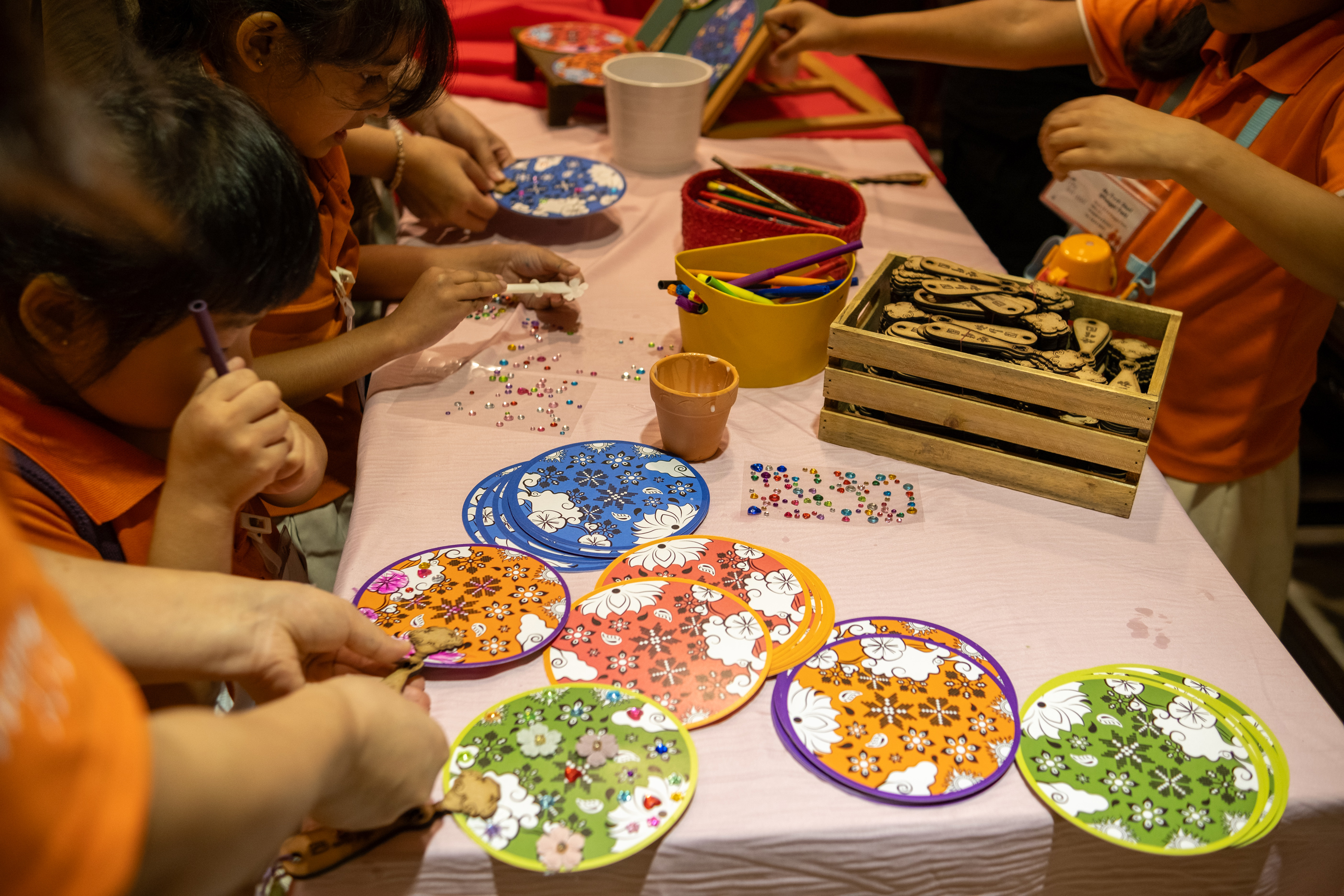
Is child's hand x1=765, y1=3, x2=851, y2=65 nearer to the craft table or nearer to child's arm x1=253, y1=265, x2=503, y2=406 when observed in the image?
the craft table

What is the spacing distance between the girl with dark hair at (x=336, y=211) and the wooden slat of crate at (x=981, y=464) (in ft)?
1.64

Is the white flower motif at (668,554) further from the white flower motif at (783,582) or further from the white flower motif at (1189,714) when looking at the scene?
the white flower motif at (1189,714)

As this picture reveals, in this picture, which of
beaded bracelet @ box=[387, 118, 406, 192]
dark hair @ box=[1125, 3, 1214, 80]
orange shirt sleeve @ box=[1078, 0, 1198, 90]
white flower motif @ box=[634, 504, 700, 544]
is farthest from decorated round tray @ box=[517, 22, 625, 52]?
white flower motif @ box=[634, 504, 700, 544]

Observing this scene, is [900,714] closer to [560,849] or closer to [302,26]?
[560,849]

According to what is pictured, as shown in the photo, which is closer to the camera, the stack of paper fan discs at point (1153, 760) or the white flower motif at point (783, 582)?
the stack of paper fan discs at point (1153, 760)

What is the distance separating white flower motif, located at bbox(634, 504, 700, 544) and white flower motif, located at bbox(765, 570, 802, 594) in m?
0.11

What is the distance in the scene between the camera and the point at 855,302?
1.04 meters

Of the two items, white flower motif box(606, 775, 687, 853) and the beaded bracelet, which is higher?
the beaded bracelet

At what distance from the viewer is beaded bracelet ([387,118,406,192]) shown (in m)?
1.50

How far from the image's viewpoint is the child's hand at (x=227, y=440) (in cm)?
69

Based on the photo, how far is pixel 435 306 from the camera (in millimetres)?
1129

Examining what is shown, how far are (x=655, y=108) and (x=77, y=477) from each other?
4.03 ft

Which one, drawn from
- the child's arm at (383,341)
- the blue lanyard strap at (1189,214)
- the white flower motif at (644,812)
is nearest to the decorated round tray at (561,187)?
the child's arm at (383,341)

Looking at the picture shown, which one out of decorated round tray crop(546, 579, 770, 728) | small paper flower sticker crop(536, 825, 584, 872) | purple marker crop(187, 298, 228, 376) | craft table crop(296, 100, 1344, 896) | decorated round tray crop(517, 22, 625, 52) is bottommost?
craft table crop(296, 100, 1344, 896)
